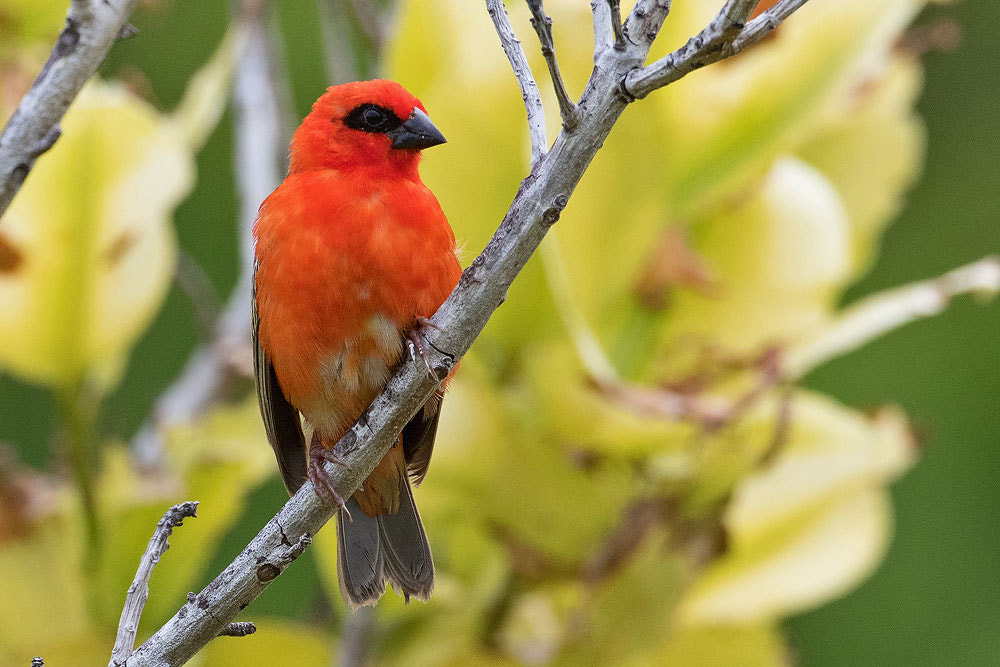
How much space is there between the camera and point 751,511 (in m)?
2.23

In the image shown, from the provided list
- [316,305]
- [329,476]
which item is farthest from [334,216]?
[329,476]

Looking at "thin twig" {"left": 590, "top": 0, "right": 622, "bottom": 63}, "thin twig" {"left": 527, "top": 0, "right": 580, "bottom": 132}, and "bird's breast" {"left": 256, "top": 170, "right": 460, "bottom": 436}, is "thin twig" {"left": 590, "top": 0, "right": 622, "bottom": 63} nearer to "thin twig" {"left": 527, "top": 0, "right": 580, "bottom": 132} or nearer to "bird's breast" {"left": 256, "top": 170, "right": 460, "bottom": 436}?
"thin twig" {"left": 527, "top": 0, "right": 580, "bottom": 132}

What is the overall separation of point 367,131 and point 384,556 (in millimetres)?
772

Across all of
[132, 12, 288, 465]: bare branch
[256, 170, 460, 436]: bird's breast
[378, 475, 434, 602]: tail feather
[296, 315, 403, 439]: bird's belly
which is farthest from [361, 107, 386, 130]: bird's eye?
[378, 475, 434, 602]: tail feather

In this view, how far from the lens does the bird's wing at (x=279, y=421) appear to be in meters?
2.16

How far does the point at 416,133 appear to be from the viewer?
2150 mm

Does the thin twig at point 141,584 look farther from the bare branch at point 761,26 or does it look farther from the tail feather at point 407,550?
the bare branch at point 761,26

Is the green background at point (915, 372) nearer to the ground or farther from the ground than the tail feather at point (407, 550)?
farther from the ground

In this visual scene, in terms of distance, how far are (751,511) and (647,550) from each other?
0.38 metres

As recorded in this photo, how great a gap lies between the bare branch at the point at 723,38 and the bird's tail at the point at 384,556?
0.95m

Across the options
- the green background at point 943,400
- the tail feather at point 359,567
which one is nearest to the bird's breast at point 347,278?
the tail feather at point 359,567

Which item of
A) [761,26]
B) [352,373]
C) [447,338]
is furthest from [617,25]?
[352,373]

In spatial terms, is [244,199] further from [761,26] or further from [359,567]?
[761,26]

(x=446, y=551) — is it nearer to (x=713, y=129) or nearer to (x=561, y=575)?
(x=561, y=575)
